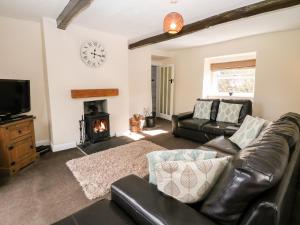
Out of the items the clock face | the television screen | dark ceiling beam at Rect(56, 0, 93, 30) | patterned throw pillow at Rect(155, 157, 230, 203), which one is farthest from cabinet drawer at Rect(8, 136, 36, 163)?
patterned throw pillow at Rect(155, 157, 230, 203)

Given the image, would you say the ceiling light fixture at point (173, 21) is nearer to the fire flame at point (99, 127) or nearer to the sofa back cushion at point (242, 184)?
the sofa back cushion at point (242, 184)

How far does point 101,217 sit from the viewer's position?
114 cm

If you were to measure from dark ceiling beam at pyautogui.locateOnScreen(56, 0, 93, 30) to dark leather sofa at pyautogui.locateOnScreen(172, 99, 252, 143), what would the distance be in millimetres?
2828

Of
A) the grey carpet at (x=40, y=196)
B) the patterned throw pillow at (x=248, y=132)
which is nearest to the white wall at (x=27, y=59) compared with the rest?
the grey carpet at (x=40, y=196)

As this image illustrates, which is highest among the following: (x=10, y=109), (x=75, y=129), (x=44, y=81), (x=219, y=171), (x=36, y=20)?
(x=36, y=20)

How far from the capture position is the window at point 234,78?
15.1 ft

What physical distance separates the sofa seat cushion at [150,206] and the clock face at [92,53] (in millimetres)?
3071

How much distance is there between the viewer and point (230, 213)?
895 millimetres

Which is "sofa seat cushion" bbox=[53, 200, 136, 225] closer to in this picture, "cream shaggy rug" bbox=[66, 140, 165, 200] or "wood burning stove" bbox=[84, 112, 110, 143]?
"cream shaggy rug" bbox=[66, 140, 165, 200]

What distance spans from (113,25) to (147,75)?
2.21 meters

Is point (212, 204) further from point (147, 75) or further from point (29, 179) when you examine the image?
point (147, 75)

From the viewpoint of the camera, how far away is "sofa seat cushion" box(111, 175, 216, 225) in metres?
0.91

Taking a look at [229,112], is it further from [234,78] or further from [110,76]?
[110,76]

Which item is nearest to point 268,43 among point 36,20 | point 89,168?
point 89,168
